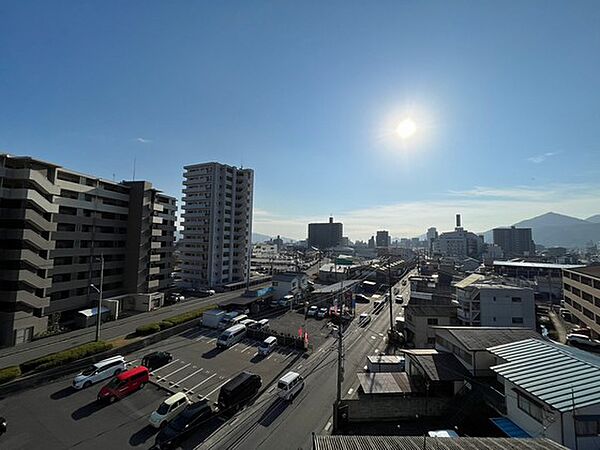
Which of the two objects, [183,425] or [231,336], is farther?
[231,336]

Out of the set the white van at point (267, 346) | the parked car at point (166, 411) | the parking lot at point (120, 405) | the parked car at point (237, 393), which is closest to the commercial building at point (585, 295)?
the parking lot at point (120, 405)

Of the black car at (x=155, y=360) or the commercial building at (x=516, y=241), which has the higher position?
the commercial building at (x=516, y=241)

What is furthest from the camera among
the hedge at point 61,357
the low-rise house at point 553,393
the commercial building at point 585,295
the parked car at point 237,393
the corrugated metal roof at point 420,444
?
the commercial building at point 585,295

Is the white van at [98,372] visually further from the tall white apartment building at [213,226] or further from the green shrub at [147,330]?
the tall white apartment building at [213,226]

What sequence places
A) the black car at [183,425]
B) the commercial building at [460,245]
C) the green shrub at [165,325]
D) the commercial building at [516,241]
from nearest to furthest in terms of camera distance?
the black car at [183,425], the green shrub at [165,325], the commercial building at [460,245], the commercial building at [516,241]

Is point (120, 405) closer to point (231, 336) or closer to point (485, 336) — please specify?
point (231, 336)

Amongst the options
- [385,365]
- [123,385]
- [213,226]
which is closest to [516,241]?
[213,226]

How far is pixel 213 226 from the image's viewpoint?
5338cm

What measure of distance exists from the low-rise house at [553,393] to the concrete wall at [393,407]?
354 cm

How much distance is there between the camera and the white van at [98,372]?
18.4 m

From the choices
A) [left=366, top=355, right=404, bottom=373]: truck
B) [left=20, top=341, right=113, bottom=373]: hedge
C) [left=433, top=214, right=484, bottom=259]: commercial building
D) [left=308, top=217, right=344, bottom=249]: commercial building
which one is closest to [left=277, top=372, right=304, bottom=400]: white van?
[left=366, top=355, right=404, bottom=373]: truck

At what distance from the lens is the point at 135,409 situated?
645 inches

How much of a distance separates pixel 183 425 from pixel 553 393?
1624 centimetres

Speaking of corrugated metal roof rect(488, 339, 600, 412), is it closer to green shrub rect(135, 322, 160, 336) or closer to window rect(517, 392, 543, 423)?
window rect(517, 392, 543, 423)
